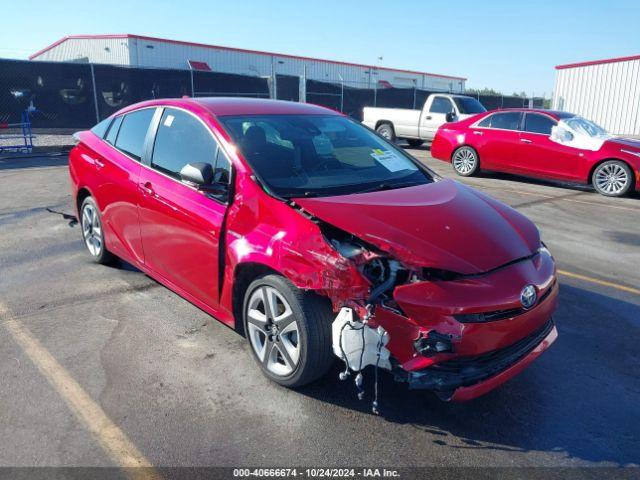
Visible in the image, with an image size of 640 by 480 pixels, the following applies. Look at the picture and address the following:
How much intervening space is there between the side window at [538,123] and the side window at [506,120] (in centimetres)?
19

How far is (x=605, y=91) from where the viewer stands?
2553cm

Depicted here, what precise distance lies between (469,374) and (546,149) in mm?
8967

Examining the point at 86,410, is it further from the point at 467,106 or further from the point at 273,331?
the point at 467,106

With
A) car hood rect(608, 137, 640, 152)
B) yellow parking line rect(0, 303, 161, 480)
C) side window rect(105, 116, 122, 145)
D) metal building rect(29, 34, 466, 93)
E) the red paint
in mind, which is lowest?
yellow parking line rect(0, 303, 161, 480)

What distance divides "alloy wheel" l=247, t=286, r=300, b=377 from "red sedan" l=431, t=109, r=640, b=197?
29.1 ft

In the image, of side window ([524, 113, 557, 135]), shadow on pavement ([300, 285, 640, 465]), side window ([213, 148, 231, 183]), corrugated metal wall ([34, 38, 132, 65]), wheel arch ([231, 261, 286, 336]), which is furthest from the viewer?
corrugated metal wall ([34, 38, 132, 65])

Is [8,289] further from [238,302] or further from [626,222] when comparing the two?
[626,222]

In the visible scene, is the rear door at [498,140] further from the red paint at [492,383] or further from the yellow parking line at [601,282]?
the red paint at [492,383]

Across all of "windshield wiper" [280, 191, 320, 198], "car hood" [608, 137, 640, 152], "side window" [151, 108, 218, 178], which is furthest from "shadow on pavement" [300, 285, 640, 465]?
"car hood" [608, 137, 640, 152]

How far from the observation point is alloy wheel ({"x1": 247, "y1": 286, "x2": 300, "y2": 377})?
10.2 feet

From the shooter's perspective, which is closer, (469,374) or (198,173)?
(469,374)

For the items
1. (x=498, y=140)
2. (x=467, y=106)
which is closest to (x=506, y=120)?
(x=498, y=140)

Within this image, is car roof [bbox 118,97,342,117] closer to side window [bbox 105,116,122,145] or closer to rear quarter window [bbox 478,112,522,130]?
side window [bbox 105,116,122,145]

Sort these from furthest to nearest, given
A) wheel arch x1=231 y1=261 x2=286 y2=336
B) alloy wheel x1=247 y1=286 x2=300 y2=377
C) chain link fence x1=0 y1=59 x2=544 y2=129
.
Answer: chain link fence x1=0 y1=59 x2=544 y2=129 → wheel arch x1=231 y1=261 x2=286 y2=336 → alloy wheel x1=247 y1=286 x2=300 y2=377
